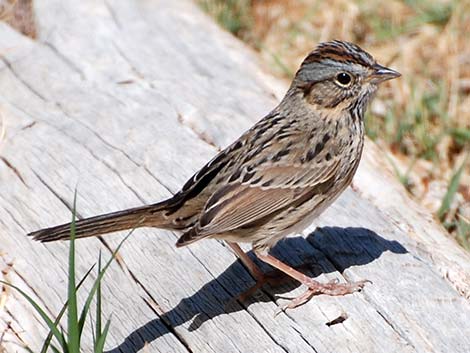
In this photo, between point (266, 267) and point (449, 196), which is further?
point (449, 196)

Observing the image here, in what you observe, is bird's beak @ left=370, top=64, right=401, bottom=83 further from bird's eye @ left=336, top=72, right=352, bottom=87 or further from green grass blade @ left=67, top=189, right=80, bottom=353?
green grass blade @ left=67, top=189, right=80, bottom=353

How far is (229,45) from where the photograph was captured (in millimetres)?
7996

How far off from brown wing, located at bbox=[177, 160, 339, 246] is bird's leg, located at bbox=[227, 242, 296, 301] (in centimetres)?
33

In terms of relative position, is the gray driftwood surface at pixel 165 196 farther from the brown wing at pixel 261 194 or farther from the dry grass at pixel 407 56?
the dry grass at pixel 407 56

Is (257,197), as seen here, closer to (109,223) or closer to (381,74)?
(109,223)

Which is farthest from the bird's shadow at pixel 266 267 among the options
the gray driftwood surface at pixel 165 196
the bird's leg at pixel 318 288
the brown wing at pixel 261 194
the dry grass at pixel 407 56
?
the dry grass at pixel 407 56

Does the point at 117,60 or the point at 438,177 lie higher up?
the point at 117,60

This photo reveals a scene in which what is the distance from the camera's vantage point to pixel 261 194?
17.8 feet

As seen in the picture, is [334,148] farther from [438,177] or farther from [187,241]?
[438,177]

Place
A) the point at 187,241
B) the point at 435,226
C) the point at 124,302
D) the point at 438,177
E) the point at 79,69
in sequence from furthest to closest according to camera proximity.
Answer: the point at 438,177
the point at 79,69
the point at 435,226
the point at 124,302
the point at 187,241

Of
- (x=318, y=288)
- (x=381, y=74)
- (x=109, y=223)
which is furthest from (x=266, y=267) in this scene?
(x=381, y=74)

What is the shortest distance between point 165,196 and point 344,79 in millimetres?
1412

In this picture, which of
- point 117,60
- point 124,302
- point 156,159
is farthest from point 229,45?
point 124,302

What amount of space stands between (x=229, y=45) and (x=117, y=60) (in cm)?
103
